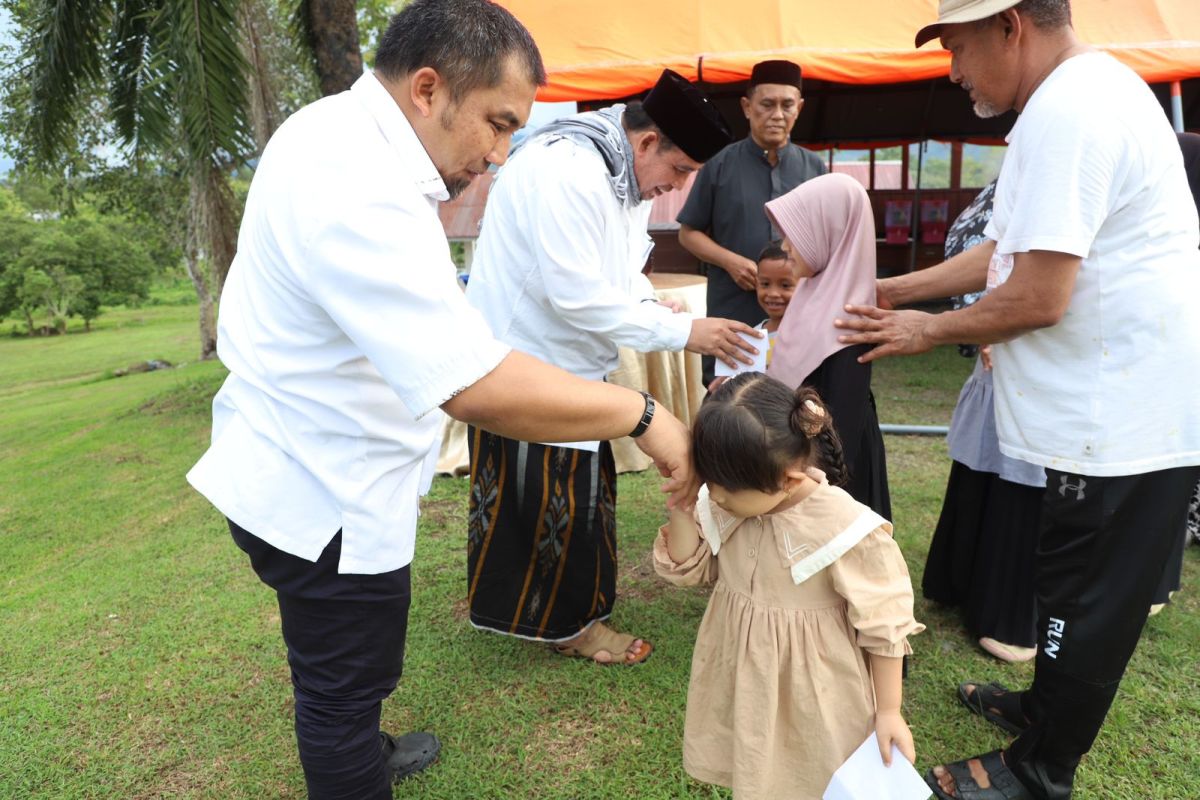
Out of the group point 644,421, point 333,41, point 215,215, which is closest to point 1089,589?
point 644,421

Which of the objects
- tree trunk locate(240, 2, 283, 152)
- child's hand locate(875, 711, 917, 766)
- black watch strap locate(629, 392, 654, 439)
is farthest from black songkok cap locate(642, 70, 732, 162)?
tree trunk locate(240, 2, 283, 152)

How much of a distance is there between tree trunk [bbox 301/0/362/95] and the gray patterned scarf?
16.7 feet

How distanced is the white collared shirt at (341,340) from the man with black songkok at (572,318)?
0.77m

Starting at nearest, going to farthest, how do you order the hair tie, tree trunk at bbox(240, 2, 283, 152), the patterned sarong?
the hair tie < the patterned sarong < tree trunk at bbox(240, 2, 283, 152)

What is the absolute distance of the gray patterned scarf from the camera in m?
2.32

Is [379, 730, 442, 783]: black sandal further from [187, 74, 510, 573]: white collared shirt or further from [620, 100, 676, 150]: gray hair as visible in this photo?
[620, 100, 676, 150]: gray hair

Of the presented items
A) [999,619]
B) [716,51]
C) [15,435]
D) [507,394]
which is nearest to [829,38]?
[716,51]

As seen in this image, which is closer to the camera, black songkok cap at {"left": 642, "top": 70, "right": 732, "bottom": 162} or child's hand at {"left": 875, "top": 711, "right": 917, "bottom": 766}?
child's hand at {"left": 875, "top": 711, "right": 917, "bottom": 766}

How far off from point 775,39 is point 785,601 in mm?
4554

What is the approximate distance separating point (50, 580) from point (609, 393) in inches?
143

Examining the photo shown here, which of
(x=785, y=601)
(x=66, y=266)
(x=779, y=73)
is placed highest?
(x=779, y=73)

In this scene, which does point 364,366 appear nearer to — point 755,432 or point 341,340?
point 341,340

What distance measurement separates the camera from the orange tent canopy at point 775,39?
4.98 meters

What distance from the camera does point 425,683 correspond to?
2.75 m
